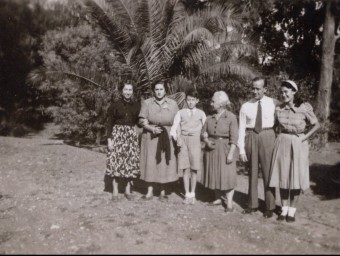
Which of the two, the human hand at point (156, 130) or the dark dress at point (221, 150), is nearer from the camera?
the dark dress at point (221, 150)

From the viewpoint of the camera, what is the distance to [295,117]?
568 cm

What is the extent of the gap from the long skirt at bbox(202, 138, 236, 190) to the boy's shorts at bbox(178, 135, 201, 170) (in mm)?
378

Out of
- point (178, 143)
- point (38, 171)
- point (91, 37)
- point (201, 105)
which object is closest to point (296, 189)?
point (178, 143)

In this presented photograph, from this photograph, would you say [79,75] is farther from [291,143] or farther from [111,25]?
[291,143]

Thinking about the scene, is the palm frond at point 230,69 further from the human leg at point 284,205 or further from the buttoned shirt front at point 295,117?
the human leg at point 284,205

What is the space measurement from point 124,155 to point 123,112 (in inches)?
28.3

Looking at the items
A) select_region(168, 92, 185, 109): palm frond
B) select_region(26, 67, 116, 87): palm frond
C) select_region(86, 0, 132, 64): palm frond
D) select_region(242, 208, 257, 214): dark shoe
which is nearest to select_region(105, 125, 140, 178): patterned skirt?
select_region(242, 208, 257, 214): dark shoe

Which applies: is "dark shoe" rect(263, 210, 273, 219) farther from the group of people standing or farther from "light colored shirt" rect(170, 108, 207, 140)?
"light colored shirt" rect(170, 108, 207, 140)

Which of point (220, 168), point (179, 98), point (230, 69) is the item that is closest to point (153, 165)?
point (220, 168)

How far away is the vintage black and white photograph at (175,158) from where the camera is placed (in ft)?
17.6

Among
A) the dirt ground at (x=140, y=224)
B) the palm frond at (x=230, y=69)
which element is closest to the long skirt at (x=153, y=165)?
the dirt ground at (x=140, y=224)

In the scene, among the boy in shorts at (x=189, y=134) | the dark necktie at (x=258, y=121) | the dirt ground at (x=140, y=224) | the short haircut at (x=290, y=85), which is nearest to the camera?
the dirt ground at (x=140, y=224)

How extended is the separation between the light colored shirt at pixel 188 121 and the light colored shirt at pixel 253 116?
0.75m

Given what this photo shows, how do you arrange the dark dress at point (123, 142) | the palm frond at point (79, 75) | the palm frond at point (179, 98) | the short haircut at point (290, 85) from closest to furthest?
the short haircut at point (290, 85) < the dark dress at point (123, 142) < the palm frond at point (179, 98) < the palm frond at point (79, 75)
